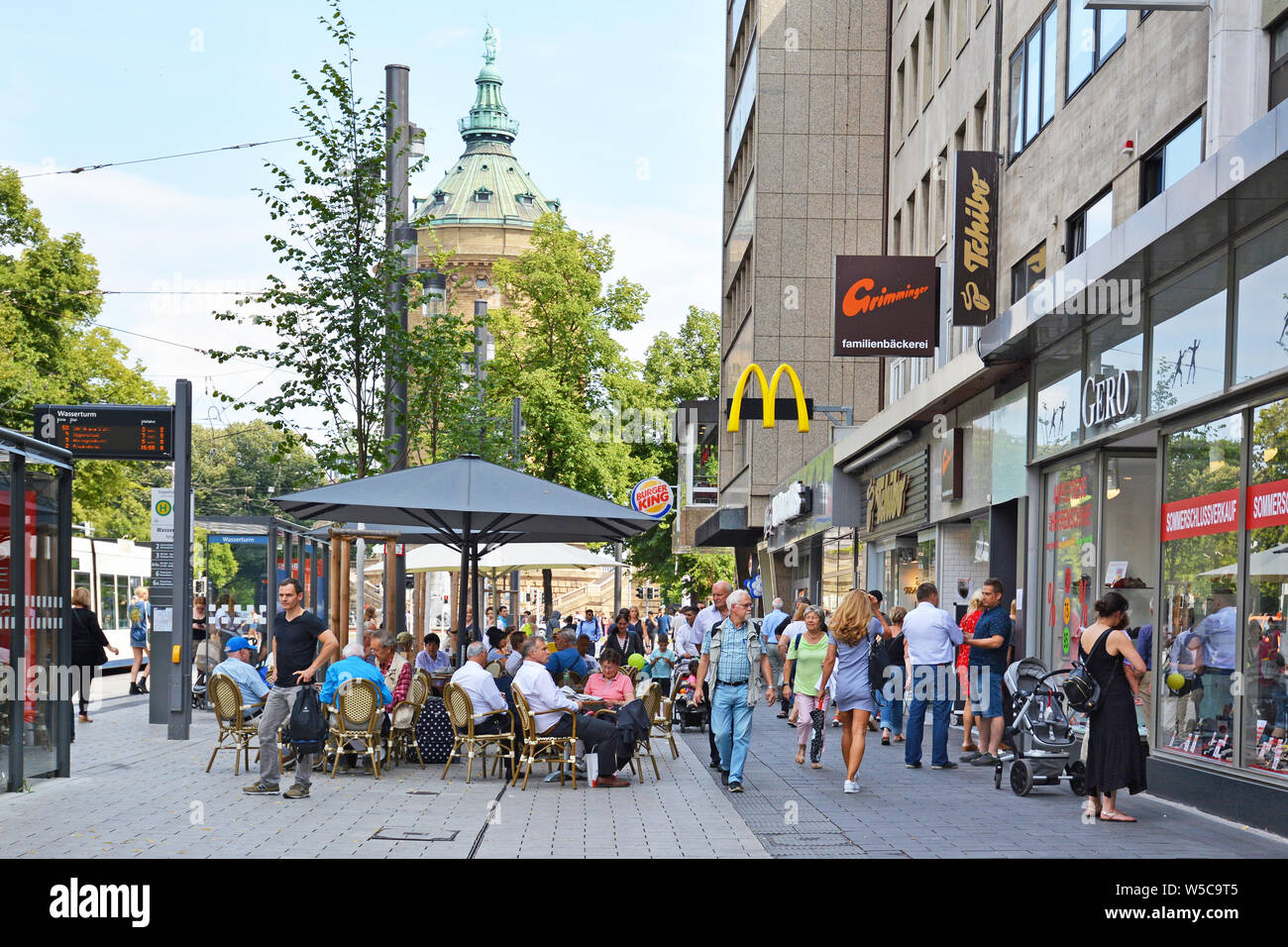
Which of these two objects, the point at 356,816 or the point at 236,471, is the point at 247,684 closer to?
the point at 356,816

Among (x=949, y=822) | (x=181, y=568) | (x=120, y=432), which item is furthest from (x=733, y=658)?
(x=120, y=432)

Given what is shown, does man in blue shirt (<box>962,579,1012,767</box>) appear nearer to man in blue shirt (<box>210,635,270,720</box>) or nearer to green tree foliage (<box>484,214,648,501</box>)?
man in blue shirt (<box>210,635,270,720</box>)

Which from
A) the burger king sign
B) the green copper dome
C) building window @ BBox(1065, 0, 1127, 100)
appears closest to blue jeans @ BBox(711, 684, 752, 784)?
building window @ BBox(1065, 0, 1127, 100)

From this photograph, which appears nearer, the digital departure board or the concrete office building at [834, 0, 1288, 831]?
the concrete office building at [834, 0, 1288, 831]

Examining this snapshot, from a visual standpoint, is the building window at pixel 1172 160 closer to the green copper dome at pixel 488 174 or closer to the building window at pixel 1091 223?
the building window at pixel 1091 223

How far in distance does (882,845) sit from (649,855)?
5.40 feet

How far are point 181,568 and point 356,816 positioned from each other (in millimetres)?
7239

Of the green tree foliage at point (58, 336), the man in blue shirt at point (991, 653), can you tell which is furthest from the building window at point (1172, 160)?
the green tree foliage at point (58, 336)

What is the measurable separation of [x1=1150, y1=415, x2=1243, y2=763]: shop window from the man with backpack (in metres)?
7.19

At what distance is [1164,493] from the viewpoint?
13281 millimetres

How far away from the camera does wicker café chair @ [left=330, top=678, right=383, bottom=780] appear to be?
13750mm

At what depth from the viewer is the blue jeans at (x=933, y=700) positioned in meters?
15.0

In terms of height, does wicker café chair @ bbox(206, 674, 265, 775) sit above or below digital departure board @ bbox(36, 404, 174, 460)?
below

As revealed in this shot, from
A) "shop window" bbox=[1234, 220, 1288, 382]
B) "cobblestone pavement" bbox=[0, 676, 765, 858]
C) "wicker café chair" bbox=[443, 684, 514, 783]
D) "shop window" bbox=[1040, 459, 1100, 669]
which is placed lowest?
"cobblestone pavement" bbox=[0, 676, 765, 858]
